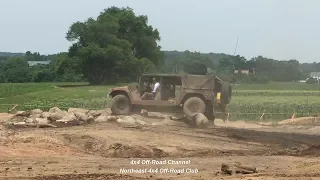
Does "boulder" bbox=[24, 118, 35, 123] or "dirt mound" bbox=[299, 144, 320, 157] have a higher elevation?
"boulder" bbox=[24, 118, 35, 123]

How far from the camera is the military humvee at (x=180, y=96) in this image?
22.4 m

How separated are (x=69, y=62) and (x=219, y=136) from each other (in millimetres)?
60255

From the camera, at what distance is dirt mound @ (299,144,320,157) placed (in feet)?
49.5

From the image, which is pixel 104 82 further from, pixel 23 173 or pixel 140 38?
pixel 23 173

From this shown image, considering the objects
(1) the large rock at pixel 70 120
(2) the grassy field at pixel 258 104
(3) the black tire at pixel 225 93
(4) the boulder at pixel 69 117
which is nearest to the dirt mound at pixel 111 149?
(1) the large rock at pixel 70 120

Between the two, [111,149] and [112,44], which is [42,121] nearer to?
[111,149]

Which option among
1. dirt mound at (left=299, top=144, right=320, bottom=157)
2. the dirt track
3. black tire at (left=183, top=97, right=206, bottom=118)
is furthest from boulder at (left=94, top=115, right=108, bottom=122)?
dirt mound at (left=299, top=144, right=320, bottom=157)

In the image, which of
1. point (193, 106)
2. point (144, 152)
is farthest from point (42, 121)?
point (144, 152)

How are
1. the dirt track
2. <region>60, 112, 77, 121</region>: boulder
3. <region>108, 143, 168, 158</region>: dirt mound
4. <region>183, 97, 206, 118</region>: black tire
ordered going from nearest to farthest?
the dirt track → <region>108, 143, 168, 158</region>: dirt mound → <region>60, 112, 77, 121</region>: boulder → <region>183, 97, 206, 118</region>: black tire

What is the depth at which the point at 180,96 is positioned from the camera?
22484mm

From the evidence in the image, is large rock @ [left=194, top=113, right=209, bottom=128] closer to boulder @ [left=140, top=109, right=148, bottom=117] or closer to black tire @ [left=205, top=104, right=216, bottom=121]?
black tire @ [left=205, top=104, right=216, bottom=121]

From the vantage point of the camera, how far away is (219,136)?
1789 cm

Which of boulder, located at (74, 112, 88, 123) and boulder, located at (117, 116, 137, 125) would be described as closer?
boulder, located at (117, 116, 137, 125)

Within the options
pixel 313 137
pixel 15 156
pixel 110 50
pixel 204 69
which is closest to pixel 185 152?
pixel 15 156
